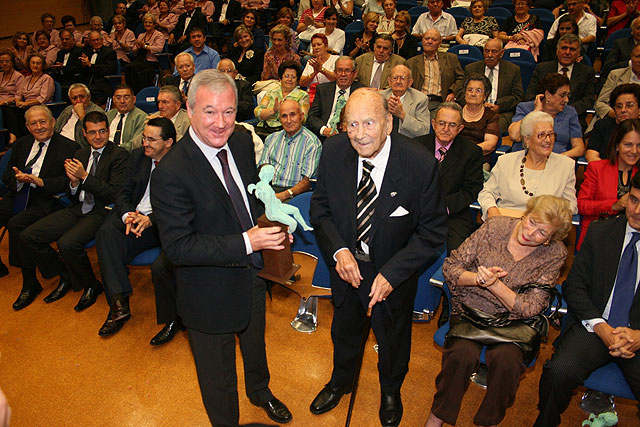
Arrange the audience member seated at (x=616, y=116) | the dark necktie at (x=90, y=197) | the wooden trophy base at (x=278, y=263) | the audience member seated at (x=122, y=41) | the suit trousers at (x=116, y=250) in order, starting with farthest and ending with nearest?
the audience member seated at (x=122, y=41), the dark necktie at (x=90, y=197), the audience member seated at (x=616, y=116), the suit trousers at (x=116, y=250), the wooden trophy base at (x=278, y=263)

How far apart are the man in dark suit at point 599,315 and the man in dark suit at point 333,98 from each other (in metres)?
2.80

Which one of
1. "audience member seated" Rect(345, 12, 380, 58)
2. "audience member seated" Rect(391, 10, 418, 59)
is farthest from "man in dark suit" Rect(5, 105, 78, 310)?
"audience member seated" Rect(391, 10, 418, 59)

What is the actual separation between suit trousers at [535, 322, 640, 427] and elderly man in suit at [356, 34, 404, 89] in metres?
3.61

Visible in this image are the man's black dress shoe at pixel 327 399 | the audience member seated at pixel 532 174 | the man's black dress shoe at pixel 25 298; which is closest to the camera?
the man's black dress shoe at pixel 327 399

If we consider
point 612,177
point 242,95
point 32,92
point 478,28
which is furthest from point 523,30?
point 32,92

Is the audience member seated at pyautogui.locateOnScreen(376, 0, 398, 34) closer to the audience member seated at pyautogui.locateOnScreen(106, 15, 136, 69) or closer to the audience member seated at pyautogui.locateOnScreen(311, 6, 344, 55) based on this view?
the audience member seated at pyautogui.locateOnScreen(311, 6, 344, 55)

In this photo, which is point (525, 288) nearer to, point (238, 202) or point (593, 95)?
point (238, 202)

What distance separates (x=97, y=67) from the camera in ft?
23.5

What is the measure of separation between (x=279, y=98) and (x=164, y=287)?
8.27 ft

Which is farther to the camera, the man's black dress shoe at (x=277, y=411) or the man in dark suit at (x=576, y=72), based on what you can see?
the man in dark suit at (x=576, y=72)

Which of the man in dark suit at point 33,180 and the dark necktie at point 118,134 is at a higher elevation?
the dark necktie at point 118,134

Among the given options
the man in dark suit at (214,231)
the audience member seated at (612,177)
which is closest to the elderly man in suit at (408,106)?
the audience member seated at (612,177)

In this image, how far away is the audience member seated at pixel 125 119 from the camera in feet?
15.5

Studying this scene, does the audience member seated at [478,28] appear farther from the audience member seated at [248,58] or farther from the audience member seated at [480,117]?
the audience member seated at [248,58]
